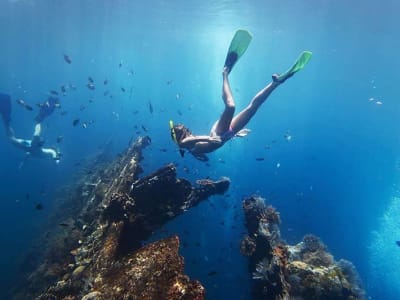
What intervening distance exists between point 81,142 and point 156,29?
2727cm

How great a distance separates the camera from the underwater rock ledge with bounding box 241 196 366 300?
803cm

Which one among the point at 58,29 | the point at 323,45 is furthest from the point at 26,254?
the point at 323,45

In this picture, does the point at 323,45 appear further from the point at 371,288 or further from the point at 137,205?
the point at 137,205

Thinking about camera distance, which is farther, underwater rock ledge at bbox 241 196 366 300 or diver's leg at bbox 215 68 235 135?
diver's leg at bbox 215 68 235 135

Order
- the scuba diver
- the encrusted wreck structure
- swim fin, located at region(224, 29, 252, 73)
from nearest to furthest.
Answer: the encrusted wreck structure → swim fin, located at region(224, 29, 252, 73) → the scuba diver

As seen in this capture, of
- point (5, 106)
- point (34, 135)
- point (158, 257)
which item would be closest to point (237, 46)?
point (158, 257)

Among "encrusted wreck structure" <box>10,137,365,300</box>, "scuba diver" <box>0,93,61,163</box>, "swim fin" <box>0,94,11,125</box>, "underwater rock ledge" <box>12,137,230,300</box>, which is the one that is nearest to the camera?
"underwater rock ledge" <box>12,137,230,300</box>

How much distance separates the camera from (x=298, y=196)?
2711 centimetres

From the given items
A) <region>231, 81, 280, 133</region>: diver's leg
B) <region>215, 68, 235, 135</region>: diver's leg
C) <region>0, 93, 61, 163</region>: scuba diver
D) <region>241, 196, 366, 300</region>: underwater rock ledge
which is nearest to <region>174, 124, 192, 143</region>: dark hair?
<region>215, 68, 235, 135</region>: diver's leg

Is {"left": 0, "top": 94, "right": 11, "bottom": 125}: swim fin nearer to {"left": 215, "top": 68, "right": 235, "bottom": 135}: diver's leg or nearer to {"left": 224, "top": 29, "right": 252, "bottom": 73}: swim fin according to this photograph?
{"left": 224, "top": 29, "right": 252, "bottom": 73}: swim fin

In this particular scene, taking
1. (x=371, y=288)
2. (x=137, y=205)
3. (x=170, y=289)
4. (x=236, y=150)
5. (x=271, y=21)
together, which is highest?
(x=271, y=21)

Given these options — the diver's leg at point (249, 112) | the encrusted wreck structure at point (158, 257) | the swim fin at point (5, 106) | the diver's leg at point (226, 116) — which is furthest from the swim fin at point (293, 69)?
the swim fin at point (5, 106)

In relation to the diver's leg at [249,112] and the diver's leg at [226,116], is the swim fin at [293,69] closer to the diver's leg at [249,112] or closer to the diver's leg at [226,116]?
the diver's leg at [249,112]

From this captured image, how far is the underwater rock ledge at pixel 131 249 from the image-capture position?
513 cm
